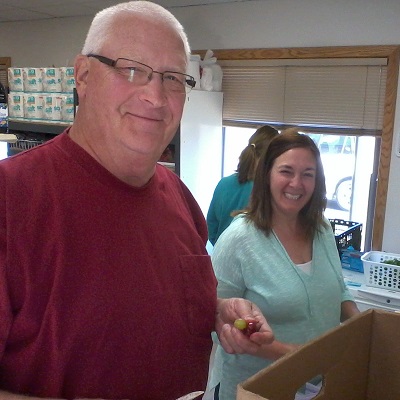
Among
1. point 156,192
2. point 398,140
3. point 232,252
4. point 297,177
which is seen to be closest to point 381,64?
→ point 398,140

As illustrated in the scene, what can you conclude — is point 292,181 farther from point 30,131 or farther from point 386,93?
point 30,131

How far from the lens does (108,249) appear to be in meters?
0.87

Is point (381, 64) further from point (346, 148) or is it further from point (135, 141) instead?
point (135, 141)

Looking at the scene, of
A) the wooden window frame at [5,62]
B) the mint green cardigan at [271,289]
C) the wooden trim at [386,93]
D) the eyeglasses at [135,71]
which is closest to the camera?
the eyeglasses at [135,71]

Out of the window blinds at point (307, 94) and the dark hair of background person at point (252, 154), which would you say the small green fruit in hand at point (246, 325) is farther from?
the window blinds at point (307, 94)

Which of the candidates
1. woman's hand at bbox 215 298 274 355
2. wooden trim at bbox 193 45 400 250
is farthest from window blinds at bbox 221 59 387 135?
woman's hand at bbox 215 298 274 355

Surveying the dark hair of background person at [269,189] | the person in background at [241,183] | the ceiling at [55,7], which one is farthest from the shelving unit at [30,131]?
the dark hair of background person at [269,189]

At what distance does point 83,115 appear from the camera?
0.93 m

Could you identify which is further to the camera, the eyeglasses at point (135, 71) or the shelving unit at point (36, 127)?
the shelving unit at point (36, 127)

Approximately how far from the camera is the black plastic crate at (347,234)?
2.87 metres

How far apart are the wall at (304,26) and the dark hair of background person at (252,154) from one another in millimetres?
773

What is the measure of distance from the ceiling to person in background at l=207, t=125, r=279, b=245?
1.14 meters

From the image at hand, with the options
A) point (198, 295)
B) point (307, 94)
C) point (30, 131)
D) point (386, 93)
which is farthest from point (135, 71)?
point (30, 131)

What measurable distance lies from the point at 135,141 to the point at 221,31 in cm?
269
